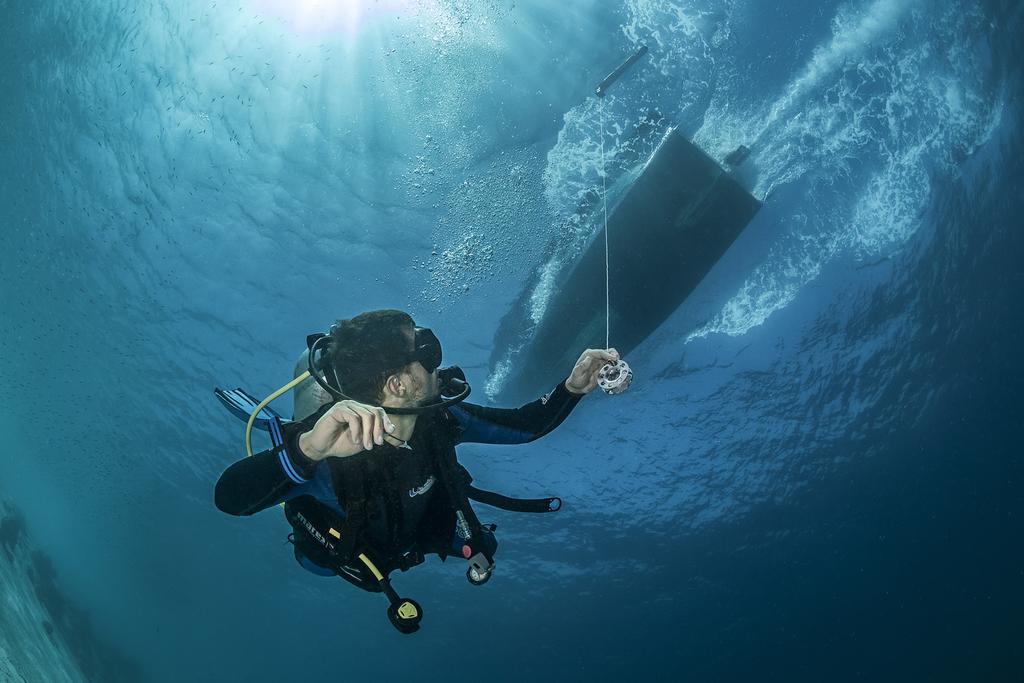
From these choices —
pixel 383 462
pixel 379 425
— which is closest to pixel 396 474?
pixel 383 462

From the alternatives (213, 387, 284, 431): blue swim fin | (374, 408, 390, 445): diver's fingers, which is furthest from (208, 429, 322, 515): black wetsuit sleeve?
(374, 408, 390, 445): diver's fingers

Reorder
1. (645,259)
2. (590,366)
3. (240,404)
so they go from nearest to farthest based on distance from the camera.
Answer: (240,404), (590,366), (645,259)

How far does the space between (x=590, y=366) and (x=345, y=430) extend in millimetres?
2037

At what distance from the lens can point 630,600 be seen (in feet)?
91.4

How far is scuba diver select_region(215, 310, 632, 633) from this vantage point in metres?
2.58

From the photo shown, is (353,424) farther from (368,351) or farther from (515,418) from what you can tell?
(515,418)

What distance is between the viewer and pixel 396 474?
3.48 meters

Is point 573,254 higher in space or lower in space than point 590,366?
higher

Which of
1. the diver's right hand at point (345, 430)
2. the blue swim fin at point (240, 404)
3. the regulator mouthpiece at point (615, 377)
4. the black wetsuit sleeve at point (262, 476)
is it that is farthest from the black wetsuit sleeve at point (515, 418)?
the diver's right hand at point (345, 430)

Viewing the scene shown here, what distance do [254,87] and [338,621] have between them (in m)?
38.8

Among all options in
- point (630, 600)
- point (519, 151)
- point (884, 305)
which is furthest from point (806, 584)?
point (519, 151)

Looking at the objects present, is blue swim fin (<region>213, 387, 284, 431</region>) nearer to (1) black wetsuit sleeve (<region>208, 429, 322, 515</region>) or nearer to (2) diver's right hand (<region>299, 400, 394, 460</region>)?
(1) black wetsuit sleeve (<region>208, 429, 322, 515</region>)

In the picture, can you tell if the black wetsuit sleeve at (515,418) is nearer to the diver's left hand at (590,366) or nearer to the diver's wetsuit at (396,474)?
the diver's wetsuit at (396,474)

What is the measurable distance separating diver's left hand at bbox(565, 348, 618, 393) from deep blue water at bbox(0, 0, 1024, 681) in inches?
313
